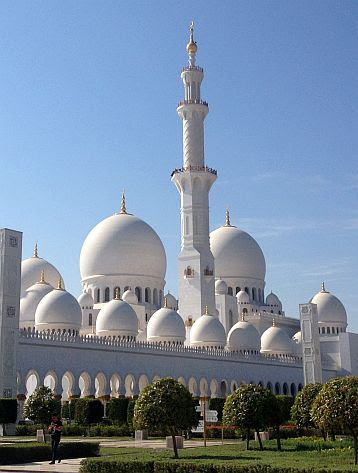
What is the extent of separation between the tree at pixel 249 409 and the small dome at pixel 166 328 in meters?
27.9

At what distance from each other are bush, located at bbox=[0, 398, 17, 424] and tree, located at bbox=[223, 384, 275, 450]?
1295 centimetres

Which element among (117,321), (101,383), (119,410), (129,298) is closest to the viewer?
(119,410)

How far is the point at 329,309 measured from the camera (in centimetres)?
6419

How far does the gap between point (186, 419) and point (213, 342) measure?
32973mm

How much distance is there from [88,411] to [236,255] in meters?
32.2

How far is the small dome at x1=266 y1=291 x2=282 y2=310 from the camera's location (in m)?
64.2

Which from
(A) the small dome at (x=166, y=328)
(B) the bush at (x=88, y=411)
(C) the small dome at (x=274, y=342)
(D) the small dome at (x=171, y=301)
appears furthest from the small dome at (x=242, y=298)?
(B) the bush at (x=88, y=411)

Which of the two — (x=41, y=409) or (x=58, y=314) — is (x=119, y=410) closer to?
(x=58, y=314)

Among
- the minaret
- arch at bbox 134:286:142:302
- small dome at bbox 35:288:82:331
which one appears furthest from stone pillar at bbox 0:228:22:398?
arch at bbox 134:286:142:302

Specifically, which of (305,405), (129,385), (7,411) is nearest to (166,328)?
Result: (129,385)

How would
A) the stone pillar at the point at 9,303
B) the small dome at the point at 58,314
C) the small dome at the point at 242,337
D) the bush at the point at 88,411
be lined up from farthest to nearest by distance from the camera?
the small dome at the point at 242,337, the small dome at the point at 58,314, the stone pillar at the point at 9,303, the bush at the point at 88,411

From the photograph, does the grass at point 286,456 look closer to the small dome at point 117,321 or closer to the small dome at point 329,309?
the small dome at point 117,321

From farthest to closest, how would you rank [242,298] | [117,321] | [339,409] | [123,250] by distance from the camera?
[242,298] → [123,250] → [117,321] → [339,409]

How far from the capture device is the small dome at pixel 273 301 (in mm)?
64175
